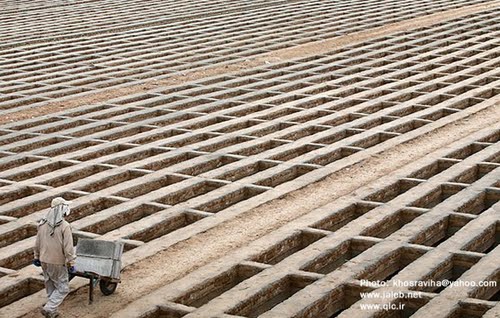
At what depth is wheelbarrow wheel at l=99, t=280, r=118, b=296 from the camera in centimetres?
809

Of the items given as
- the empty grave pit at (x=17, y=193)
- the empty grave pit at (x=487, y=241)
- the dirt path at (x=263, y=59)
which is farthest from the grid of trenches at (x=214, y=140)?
the empty grave pit at (x=487, y=241)

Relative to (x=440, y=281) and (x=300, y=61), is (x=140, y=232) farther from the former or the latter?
(x=300, y=61)

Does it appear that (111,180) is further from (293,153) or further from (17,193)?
(293,153)

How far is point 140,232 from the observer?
31.9 ft

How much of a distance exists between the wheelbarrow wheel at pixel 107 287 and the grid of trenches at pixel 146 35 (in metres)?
7.43

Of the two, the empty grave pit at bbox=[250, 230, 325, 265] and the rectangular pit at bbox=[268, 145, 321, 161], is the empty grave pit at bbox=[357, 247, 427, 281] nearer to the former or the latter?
the empty grave pit at bbox=[250, 230, 325, 265]

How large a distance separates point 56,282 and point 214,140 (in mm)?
5629

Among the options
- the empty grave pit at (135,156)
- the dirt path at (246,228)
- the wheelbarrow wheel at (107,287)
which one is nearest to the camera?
the wheelbarrow wheel at (107,287)

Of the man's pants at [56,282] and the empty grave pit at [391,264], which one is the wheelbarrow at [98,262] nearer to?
the man's pants at [56,282]

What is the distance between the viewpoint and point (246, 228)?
9859 millimetres

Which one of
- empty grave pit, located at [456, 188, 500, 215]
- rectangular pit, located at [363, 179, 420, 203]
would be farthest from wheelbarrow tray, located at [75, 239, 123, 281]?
empty grave pit, located at [456, 188, 500, 215]

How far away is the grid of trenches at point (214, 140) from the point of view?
10258 millimetres

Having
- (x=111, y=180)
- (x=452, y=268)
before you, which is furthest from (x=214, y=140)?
(x=452, y=268)

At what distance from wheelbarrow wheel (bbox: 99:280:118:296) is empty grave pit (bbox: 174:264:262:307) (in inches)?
21.3
